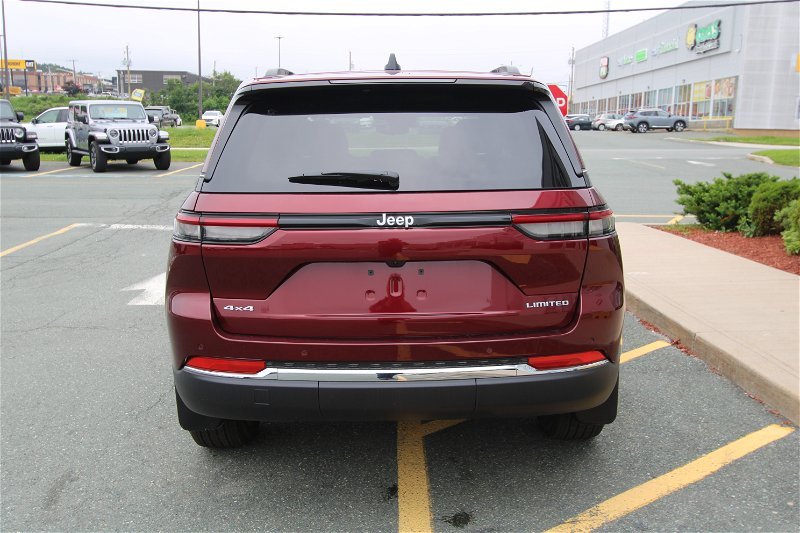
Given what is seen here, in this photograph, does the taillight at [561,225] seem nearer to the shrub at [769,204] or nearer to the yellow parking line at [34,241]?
the shrub at [769,204]

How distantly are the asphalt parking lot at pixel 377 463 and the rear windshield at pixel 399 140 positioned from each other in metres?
1.43

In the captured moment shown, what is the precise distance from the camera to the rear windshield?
294cm

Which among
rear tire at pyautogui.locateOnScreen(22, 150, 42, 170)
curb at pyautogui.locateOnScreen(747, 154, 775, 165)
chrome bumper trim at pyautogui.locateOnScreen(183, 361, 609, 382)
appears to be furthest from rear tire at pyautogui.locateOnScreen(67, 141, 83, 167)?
curb at pyautogui.locateOnScreen(747, 154, 775, 165)

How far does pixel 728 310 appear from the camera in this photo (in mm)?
5758

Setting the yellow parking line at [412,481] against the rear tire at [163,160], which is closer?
the yellow parking line at [412,481]

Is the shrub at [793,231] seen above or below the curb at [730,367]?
above

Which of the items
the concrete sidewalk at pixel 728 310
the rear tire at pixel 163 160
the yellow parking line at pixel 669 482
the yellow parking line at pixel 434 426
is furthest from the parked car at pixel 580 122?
the yellow parking line at pixel 434 426

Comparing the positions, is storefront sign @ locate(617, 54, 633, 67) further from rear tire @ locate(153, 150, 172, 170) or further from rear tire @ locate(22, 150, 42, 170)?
rear tire @ locate(22, 150, 42, 170)

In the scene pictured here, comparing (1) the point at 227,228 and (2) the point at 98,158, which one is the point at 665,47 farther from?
(1) the point at 227,228

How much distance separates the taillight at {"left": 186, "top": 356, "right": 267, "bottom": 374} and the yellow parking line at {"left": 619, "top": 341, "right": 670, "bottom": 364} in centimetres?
310

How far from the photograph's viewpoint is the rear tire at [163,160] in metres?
20.9

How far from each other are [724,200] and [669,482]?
24.2 ft

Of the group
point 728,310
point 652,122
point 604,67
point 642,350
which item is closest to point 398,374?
point 642,350

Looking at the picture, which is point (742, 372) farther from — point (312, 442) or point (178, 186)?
point (178, 186)
